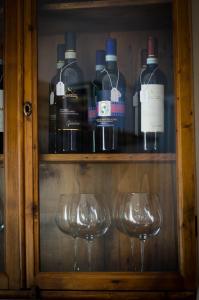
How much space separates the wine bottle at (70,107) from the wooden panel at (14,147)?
11cm

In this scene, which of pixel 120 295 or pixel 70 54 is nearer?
pixel 120 295

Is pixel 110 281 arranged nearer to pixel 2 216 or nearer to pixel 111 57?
pixel 2 216

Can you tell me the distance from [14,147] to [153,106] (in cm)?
39

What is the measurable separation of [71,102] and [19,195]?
0.29 m

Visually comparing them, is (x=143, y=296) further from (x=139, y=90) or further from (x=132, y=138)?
(x=139, y=90)

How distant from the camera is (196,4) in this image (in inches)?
60.0

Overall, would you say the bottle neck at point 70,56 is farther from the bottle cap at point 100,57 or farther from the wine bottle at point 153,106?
the wine bottle at point 153,106

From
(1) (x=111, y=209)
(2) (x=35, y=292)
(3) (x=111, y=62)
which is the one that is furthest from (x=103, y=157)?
(2) (x=35, y=292)

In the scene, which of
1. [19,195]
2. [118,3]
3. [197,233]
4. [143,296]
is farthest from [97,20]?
[143,296]

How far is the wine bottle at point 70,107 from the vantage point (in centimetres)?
129

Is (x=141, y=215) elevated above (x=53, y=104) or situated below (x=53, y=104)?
below

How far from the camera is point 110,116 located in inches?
50.7

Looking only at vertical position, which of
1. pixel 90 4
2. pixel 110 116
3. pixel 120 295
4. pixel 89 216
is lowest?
pixel 120 295

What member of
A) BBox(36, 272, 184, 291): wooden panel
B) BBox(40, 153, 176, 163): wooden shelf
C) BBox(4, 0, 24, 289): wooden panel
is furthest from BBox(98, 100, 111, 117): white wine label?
BBox(36, 272, 184, 291): wooden panel
